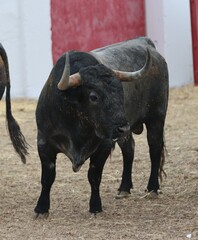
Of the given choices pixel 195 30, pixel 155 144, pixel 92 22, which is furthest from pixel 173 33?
pixel 155 144

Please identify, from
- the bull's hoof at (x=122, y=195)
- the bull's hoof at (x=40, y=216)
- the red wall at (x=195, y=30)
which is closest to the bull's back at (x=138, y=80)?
the bull's hoof at (x=122, y=195)

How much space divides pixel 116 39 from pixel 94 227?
854cm

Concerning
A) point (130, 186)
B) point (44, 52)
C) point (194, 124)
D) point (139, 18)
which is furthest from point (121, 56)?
point (139, 18)

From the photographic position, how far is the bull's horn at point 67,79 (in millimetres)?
5617

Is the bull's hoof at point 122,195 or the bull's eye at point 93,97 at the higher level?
the bull's eye at point 93,97

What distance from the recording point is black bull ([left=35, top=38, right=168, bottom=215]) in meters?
5.66

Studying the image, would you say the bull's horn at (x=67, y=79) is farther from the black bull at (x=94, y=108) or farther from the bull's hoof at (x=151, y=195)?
the bull's hoof at (x=151, y=195)

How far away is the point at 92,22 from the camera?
45.2 feet

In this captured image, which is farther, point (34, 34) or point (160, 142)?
point (34, 34)

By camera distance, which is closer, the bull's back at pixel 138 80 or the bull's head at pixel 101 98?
the bull's head at pixel 101 98

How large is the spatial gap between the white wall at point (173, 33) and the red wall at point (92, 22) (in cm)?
28

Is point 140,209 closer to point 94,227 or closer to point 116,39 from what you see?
point 94,227

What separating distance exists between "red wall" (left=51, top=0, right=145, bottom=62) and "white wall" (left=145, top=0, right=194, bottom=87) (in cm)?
28

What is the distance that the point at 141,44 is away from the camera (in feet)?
23.9
